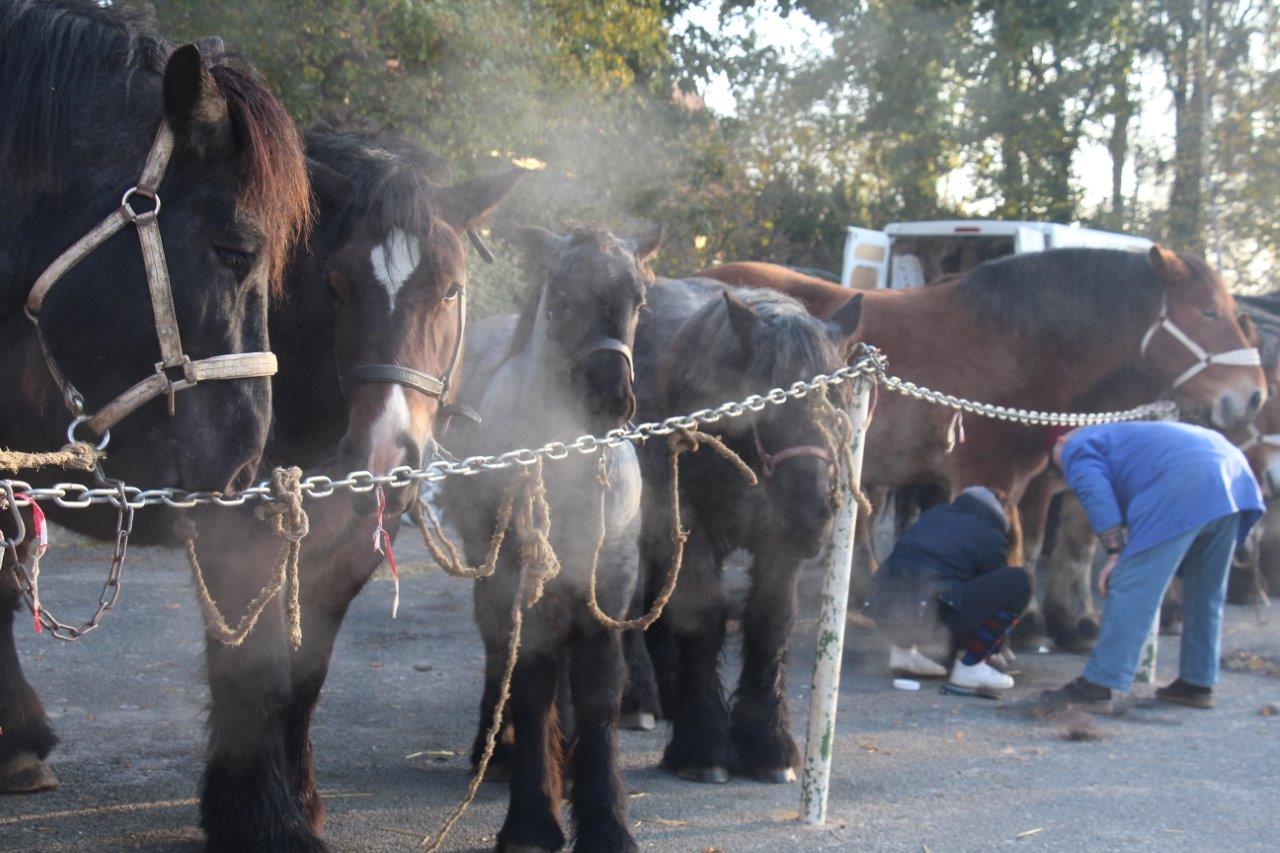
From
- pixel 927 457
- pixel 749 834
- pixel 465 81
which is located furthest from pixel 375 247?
pixel 465 81

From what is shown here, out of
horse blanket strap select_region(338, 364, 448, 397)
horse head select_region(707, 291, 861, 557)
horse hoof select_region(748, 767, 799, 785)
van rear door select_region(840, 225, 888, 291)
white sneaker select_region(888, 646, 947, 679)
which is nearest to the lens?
horse blanket strap select_region(338, 364, 448, 397)

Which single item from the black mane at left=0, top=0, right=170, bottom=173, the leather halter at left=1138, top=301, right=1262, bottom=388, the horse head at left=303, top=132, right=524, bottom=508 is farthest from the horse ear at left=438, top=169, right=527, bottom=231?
the leather halter at left=1138, top=301, right=1262, bottom=388

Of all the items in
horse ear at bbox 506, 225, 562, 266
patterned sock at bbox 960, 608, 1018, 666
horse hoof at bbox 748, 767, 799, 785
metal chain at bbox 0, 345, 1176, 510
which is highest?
horse ear at bbox 506, 225, 562, 266

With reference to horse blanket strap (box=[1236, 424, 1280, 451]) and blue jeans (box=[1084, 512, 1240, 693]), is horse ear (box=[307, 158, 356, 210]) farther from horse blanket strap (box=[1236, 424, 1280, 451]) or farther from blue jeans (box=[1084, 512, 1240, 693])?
horse blanket strap (box=[1236, 424, 1280, 451])

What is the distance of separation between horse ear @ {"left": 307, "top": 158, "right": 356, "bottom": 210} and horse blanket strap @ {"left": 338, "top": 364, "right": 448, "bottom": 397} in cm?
62

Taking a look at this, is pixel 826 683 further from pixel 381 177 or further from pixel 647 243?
pixel 381 177

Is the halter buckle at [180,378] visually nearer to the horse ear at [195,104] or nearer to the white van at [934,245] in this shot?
the horse ear at [195,104]

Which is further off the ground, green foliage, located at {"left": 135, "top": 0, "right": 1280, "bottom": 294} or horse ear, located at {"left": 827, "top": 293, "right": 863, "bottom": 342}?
green foliage, located at {"left": 135, "top": 0, "right": 1280, "bottom": 294}

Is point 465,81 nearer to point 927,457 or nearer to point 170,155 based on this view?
point 927,457

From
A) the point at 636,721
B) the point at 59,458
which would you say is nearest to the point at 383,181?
the point at 59,458

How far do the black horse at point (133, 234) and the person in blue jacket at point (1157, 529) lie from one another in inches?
187

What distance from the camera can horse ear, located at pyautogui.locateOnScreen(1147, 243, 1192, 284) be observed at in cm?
756

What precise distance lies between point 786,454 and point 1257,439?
5.87m

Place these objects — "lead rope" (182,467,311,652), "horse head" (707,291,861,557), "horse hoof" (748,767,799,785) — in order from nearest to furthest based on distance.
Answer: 1. "lead rope" (182,467,311,652)
2. "horse head" (707,291,861,557)
3. "horse hoof" (748,767,799,785)
